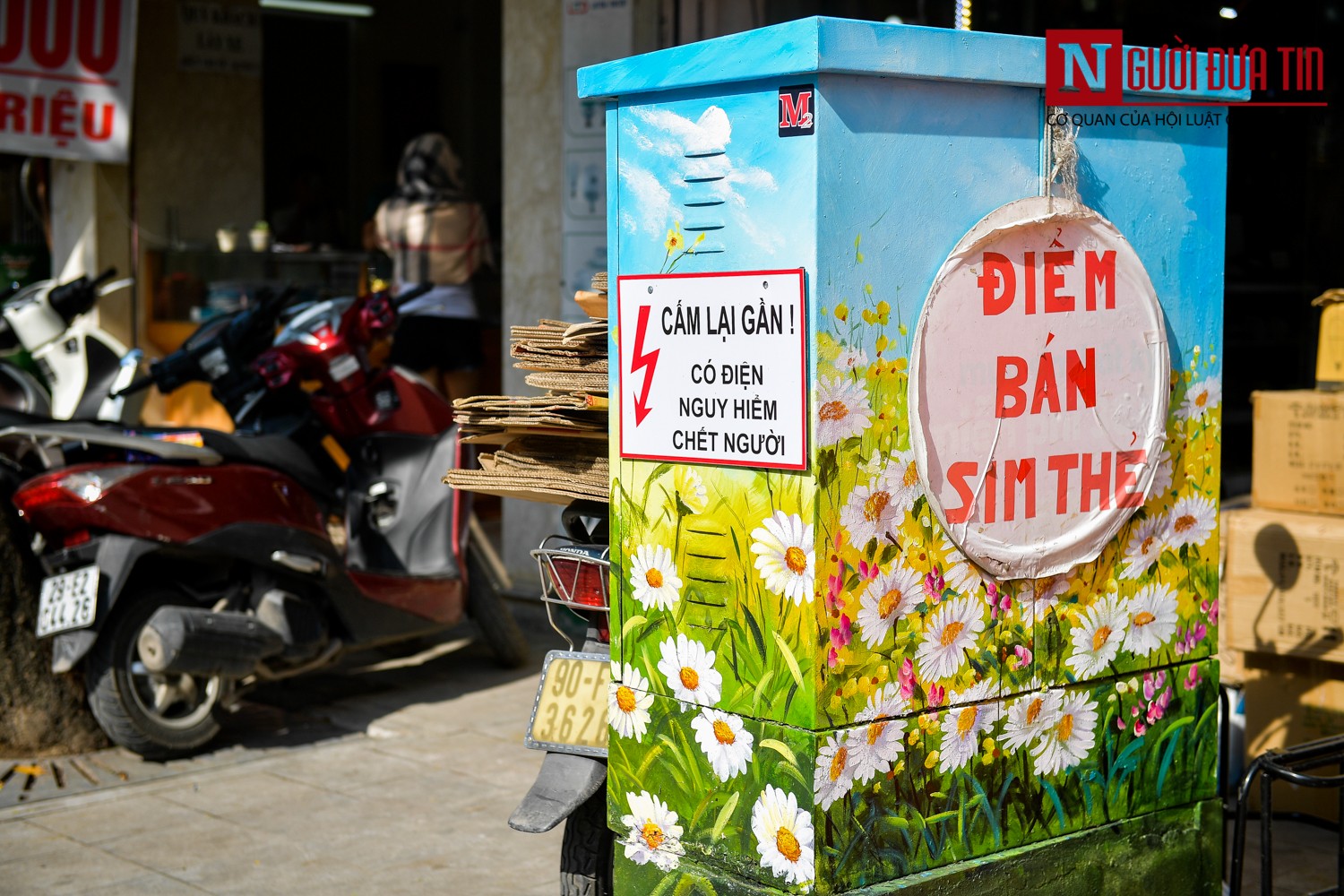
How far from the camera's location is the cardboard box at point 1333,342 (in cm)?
426

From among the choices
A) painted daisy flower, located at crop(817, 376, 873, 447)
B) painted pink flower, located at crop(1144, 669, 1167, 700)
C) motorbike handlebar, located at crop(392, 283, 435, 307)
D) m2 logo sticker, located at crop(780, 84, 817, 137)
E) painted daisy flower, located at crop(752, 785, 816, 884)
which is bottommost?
painted daisy flower, located at crop(752, 785, 816, 884)

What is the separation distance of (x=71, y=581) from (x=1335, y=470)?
3.86 metres

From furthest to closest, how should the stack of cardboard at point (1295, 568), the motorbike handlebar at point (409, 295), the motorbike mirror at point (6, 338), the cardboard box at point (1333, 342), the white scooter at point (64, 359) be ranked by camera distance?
the motorbike mirror at point (6, 338) → the white scooter at point (64, 359) → the motorbike handlebar at point (409, 295) → the cardboard box at point (1333, 342) → the stack of cardboard at point (1295, 568)

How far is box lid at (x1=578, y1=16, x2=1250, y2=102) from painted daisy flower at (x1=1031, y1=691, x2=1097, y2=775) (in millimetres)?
1125

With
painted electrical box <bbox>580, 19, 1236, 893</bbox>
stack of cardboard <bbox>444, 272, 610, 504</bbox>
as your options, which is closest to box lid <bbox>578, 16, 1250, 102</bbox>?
painted electrical box <bbox>580, 19, 1236, 893</bbox>

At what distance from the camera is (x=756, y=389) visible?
2.47m

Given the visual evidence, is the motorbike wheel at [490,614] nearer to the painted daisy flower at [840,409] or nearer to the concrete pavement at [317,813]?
the concrete pavement at [317,813]

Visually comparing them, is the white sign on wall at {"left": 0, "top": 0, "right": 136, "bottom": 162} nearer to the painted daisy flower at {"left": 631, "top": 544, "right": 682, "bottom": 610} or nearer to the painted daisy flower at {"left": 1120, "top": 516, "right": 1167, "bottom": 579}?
the painted daisy flower at {"left": 631, "top": 544, "right": 682, "bottom": 610}

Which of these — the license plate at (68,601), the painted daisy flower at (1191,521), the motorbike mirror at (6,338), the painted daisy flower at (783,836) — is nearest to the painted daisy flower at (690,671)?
the painted daisy flower at (783,836)

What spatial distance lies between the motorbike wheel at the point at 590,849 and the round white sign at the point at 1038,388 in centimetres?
100

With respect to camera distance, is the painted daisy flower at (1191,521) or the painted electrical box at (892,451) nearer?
the painted electrical box at (892,451)

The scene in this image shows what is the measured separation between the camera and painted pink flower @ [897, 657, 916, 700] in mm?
2518

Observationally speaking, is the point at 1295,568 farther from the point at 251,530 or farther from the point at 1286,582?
the point at 251,530

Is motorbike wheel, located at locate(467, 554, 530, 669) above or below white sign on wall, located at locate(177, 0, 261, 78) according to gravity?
below
